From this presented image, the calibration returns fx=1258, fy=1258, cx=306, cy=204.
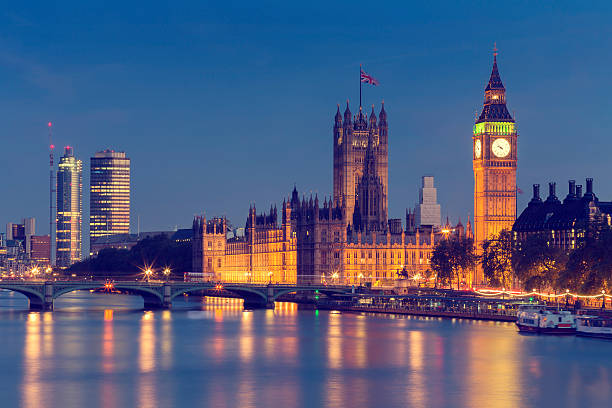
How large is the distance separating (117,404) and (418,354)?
3605 cm

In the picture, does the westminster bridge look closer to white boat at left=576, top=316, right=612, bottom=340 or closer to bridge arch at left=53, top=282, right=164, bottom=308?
bridge arch at left=53, top=282, right=164, bottom=308

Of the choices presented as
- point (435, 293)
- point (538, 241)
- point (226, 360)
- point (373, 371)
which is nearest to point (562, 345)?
point (373, 371)

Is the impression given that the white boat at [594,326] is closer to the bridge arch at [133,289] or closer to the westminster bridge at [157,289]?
the westminster bridge at [157,289]

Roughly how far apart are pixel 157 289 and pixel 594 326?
273 feet

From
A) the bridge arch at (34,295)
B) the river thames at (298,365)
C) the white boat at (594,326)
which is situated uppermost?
the bridge arch at (34,295)

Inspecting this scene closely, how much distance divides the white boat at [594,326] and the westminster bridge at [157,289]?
211ft

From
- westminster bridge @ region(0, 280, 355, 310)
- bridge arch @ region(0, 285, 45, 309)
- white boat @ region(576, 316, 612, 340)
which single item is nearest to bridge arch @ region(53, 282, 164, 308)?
westminster bridge @ region(0, 280, 355, 310)

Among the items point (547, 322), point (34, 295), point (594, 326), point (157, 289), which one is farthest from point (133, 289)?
point (594, 326)

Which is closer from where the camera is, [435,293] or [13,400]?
[13,400]

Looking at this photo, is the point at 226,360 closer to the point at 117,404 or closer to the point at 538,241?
the point at 117,404

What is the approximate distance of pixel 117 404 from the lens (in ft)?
263

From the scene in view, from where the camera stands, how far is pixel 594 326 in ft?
391

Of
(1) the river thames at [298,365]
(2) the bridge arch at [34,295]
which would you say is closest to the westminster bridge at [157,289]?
(2) the bridge arch at [34,295]

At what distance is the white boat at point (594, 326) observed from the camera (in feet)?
382
